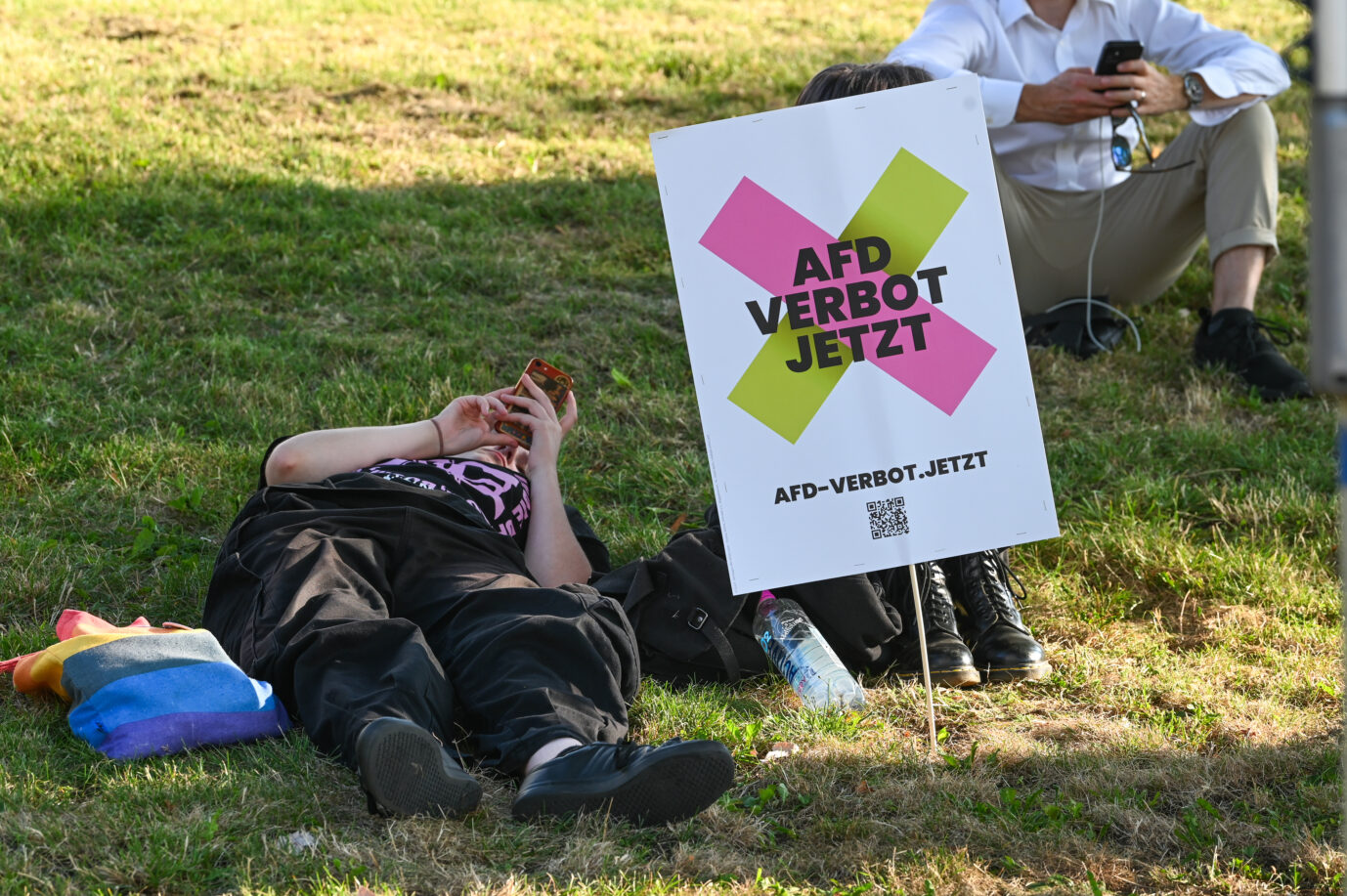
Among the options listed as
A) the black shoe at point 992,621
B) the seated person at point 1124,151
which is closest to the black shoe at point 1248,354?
the seated person at point 1124,151

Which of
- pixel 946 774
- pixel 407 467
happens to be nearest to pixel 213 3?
pixel 407 467

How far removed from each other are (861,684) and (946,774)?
54 centimetres

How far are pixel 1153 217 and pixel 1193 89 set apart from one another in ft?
1.67

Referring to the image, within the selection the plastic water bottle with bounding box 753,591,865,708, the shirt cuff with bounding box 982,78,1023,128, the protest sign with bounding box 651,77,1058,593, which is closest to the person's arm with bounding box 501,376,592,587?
the plastic water bottle with bounding box 753,591,865,708

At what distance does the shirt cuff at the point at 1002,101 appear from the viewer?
4699mm

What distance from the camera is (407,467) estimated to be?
10.5 ft

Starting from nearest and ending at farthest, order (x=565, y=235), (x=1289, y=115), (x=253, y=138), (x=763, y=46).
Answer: (x=565, y=235), (x=253, y=138), (x=1289, y=115), (x=763, y=46)

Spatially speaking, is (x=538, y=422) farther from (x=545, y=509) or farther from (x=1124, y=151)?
(x=1124, y=151)

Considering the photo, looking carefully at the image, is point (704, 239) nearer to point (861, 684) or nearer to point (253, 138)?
point (861, 684)

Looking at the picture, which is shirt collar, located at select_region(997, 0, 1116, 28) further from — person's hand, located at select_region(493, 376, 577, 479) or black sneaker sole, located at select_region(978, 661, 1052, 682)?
black sneaker sole, located at select_region(978, 661, 1052, 682)

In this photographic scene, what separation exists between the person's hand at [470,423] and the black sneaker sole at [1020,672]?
1.35 m

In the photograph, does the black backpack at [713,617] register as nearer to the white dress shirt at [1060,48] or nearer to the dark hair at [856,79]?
the dark hair at [856,79]

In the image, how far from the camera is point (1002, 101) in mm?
4703

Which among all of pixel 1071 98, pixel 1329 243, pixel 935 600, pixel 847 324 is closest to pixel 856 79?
pixel 847 324
